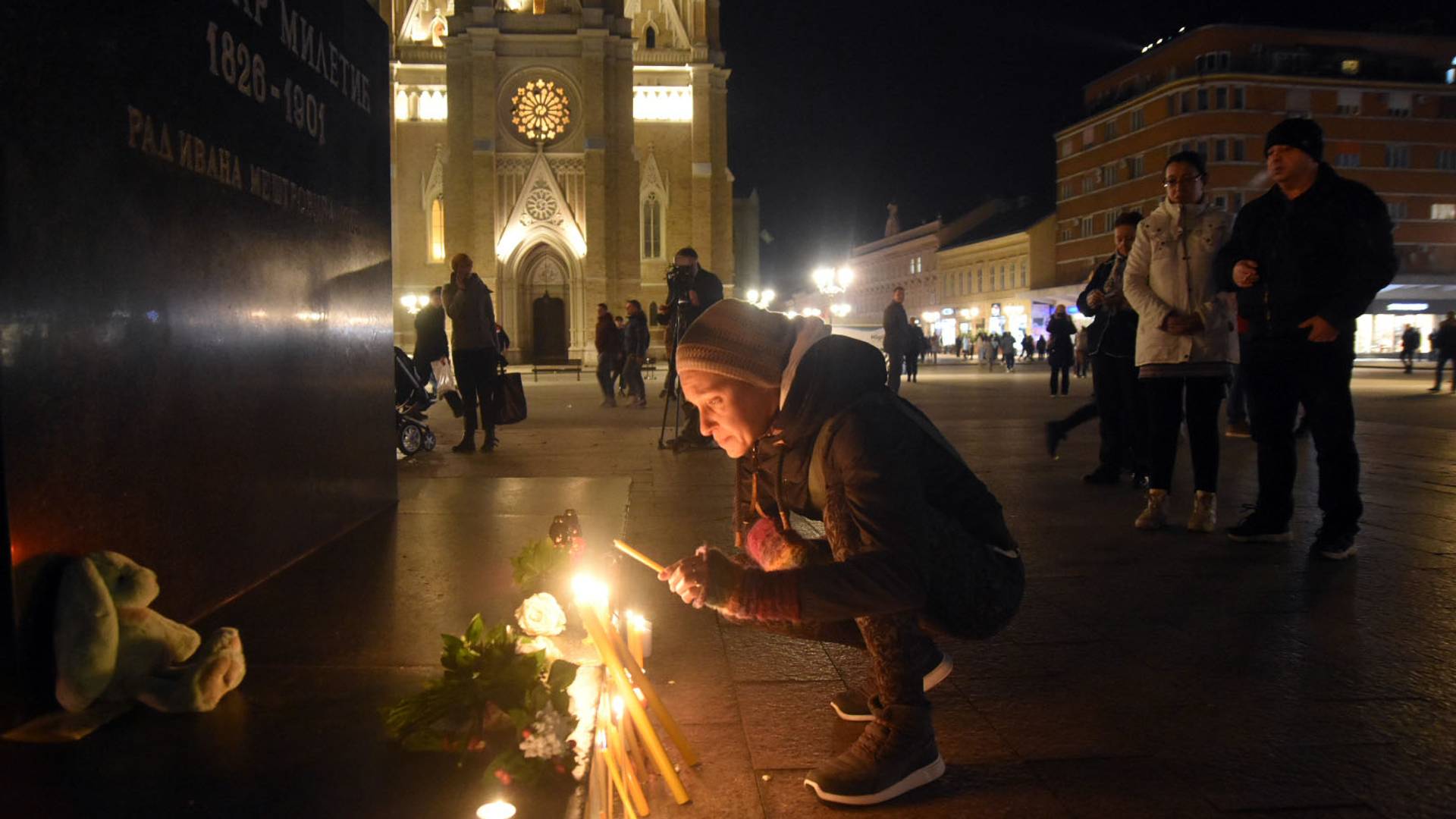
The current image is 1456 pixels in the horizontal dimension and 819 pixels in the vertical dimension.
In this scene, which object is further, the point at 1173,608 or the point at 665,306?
Answer: the point at 665,306

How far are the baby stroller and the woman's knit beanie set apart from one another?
7.77 m

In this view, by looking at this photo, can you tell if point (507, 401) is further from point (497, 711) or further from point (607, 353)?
point (607, 353)

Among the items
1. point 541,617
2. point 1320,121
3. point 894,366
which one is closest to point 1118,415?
point 541,617

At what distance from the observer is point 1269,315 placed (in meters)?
5.16

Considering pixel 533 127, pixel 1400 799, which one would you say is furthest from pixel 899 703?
pixel 533 127

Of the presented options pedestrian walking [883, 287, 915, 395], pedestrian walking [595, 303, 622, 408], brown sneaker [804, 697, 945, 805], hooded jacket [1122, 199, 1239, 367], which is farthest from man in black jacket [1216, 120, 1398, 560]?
pedestrian walking [595, 303, 622, 408]

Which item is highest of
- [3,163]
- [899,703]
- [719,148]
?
[719,148]

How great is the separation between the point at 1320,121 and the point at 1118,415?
223 ft

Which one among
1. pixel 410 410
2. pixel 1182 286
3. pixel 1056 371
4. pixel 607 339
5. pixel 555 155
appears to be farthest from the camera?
pixel 555 155

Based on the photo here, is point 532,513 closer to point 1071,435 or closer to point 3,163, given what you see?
point 3,163

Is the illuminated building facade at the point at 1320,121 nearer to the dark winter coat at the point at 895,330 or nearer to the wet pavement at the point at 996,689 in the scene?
the dark winter coat at the point at 895,330

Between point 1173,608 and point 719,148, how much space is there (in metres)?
44.6

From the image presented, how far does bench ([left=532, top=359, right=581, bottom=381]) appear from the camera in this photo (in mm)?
31816

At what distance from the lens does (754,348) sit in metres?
2.46
